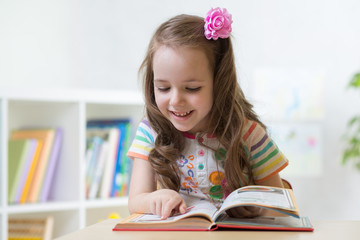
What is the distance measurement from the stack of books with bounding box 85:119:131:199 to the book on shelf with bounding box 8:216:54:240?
0.78 feet

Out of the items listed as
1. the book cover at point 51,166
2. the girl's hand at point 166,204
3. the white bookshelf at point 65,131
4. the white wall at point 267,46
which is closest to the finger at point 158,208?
the girl's hand at point 166,204

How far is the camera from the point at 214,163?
1.21 meters

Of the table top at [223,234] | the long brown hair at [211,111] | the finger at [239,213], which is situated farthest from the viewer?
the long brown hair at [211,111]

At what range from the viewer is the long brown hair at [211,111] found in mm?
1132

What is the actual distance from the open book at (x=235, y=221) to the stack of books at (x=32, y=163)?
1327 mm

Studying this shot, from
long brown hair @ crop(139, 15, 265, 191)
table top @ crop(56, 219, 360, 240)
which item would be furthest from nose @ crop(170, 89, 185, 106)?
table top @ crop(56, 219, 360, 240)

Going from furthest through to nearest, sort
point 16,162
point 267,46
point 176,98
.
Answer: point 267,46 < point 16,162 < point 176,98

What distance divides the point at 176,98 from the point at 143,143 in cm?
24

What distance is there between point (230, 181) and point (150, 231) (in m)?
0.37

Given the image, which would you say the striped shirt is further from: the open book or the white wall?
the white wall

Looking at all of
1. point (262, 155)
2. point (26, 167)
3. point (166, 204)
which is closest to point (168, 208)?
point (166, 204)

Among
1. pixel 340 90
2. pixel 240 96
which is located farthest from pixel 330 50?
pixel 240 96

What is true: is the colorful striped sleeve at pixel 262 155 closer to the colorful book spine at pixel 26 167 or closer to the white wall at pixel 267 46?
the colorful book spine at pixel 26 167

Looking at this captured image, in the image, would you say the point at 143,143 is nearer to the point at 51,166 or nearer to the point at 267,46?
the point at 51,166
